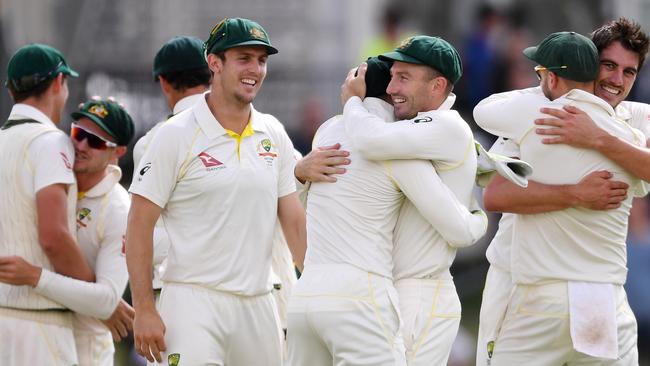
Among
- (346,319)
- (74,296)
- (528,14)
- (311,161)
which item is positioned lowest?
(528,14)

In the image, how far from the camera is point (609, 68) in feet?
26.7

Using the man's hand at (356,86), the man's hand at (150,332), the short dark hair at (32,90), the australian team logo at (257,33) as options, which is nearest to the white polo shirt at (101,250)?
the short dark hair at (32,90)

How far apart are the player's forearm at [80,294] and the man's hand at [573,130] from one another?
276cm

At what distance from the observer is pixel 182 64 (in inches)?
356

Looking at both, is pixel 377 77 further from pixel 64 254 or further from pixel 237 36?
pixel 64 254

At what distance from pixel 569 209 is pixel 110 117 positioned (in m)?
2.86

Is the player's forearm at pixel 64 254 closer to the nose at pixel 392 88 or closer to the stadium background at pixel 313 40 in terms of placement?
Result: the nose at pixel 392 88

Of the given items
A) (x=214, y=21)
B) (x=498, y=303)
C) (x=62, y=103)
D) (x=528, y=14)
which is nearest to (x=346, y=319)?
(x=498, y=303)

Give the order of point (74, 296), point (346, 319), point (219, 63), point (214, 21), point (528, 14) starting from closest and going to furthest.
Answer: point (346, 319) → point (219, 63) → point (74, 296) → point (214, 21) → point (528, 14)

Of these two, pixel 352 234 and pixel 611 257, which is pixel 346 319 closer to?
pixel 352 234

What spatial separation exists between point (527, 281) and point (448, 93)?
1.21 metres

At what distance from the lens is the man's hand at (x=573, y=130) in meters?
7.83

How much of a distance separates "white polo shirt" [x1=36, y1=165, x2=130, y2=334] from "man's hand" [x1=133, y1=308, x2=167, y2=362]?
105 centimetres

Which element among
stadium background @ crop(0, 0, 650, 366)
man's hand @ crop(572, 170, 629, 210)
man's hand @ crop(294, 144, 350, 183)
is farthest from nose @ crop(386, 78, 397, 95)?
stadium background @ crop(0, 0, 650, 366)
